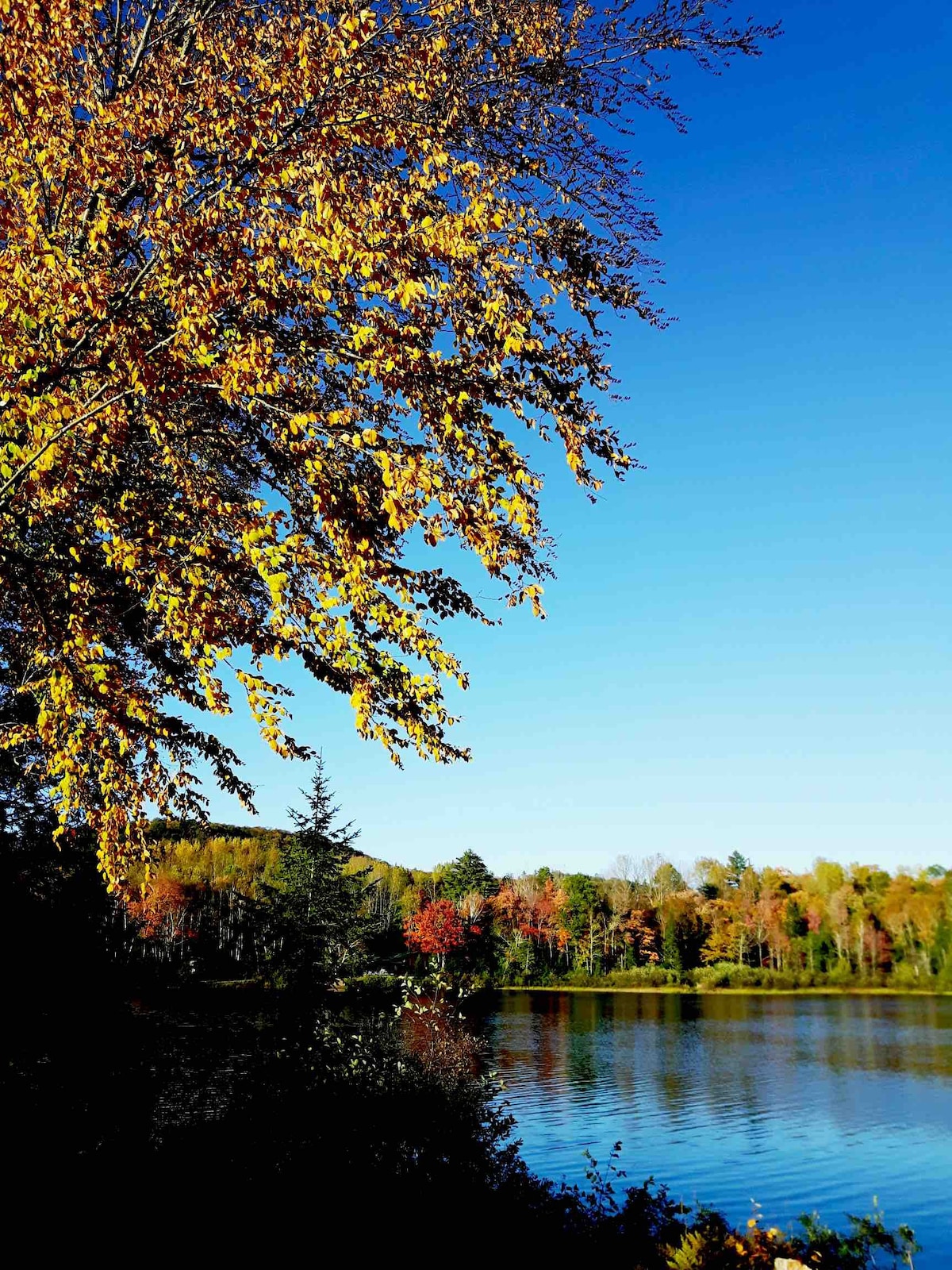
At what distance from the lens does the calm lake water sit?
46.6 feet

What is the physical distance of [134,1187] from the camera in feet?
23.4

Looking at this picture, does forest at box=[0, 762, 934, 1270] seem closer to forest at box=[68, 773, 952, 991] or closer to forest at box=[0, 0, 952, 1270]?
forest at box=[0, 0, 952, 1270]

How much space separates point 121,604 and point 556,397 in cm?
373

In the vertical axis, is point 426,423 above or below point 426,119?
below

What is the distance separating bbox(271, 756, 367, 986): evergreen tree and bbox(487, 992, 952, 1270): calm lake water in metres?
5.85

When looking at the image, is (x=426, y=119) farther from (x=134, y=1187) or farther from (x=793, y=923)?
(x=793, y=923)

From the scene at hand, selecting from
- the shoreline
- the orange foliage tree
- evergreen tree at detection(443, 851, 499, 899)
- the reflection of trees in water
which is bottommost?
the shoreline

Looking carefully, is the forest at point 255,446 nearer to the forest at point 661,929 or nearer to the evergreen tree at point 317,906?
the evergreen tree at point 317,906

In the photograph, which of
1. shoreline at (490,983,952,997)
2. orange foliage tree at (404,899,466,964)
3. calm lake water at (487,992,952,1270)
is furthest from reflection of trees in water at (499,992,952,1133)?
shoreline at (490,983,952,997)

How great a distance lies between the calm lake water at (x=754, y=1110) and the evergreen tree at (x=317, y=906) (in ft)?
19.2

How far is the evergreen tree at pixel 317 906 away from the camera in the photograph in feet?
72.0

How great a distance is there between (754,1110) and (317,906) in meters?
13.3

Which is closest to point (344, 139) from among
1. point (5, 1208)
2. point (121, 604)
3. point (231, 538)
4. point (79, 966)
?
point (231, 538)

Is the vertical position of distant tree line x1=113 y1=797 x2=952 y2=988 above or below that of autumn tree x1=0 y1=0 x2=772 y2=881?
below
